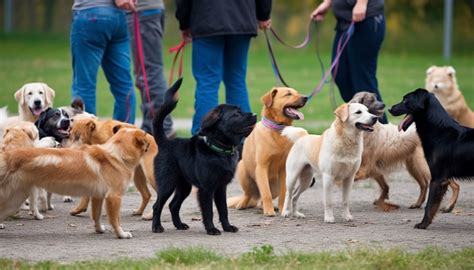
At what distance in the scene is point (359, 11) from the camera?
10133 mm

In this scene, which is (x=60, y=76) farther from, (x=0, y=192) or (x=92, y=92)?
(x=0, y=192)

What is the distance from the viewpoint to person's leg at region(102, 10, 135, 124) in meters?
10.5

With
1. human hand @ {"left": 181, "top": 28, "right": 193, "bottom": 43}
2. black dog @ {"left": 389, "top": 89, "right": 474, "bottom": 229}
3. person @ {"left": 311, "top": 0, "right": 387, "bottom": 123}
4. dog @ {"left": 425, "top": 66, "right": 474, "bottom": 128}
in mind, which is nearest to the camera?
black dog @ {"left": 389, "top": 89, "right": 474, "bottom": 229}

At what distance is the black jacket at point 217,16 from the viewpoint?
9.76 metres

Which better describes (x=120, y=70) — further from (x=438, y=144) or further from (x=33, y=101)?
(x=438, y=144)

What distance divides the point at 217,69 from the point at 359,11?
1.70 m

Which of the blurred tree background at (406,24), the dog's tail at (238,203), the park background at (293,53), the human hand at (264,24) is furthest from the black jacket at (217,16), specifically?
the blurred tree background at (406,24)

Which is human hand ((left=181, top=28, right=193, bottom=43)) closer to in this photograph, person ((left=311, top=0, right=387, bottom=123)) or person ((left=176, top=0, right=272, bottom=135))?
person ((left=176, top=0, right=272, bottom=135))

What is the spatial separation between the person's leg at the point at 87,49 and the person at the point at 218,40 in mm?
916

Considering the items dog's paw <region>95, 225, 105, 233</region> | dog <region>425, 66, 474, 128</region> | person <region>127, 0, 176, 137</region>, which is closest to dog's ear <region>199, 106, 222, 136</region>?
dog's paw <region>95, 225, 105, 233</region>

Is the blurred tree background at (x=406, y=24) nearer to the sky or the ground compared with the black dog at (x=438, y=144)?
nearer to the sky

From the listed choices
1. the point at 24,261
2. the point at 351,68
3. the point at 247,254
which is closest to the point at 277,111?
the point at 351,68

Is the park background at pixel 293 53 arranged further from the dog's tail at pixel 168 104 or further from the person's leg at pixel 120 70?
the dog's tail at pixel 168 104

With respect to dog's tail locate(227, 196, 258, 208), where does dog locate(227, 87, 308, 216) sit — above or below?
above
